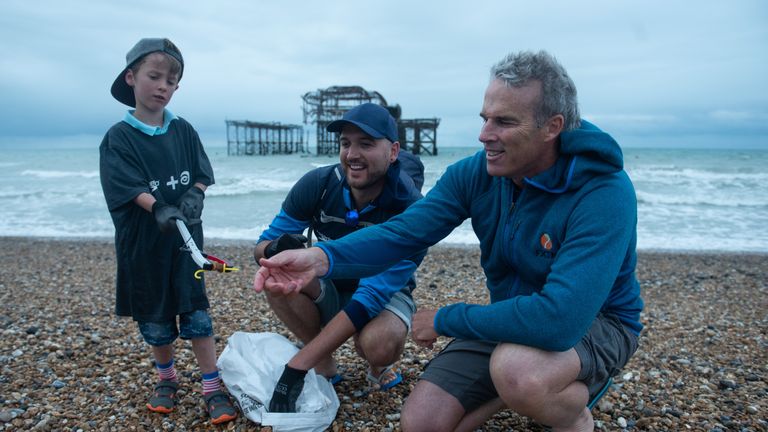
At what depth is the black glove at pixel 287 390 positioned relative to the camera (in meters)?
2.79

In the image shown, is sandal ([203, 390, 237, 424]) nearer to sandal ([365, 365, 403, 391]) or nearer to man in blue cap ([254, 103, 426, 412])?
man in blue cap ([254, 103, 426, 412])

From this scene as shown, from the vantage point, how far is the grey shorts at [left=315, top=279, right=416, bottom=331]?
3232mm

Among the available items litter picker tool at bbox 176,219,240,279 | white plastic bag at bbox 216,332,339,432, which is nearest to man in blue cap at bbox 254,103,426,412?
white plastic bag at bbox 216,332,339,432

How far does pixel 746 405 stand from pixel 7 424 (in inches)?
167

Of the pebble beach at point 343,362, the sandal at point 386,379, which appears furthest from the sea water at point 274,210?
the sandal at point 386,379

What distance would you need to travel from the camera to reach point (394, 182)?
10.7 feet

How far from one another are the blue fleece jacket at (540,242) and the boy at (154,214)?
1.01 meters

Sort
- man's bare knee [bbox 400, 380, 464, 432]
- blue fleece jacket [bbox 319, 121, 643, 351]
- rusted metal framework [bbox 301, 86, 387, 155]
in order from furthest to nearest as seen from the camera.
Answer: rusted metal framework [bbox 301, 86, 387, 155] → man's bare knee [bbox 400, 380, 464, 432] → blue fleece jacket [bbox 319, 121, 643, 351]

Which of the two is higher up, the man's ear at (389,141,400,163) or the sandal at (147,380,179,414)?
the man's ear at (389,141,400,163)

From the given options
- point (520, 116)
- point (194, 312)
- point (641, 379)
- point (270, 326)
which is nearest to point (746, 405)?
point (641, 379)

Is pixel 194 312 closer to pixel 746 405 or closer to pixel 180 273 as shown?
pixel 180 273

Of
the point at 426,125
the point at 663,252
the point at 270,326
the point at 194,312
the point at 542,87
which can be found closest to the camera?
the point at 542,87

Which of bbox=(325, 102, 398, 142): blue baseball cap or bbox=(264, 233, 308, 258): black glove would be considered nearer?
bbox=(264, 233, 308, 258): black glove

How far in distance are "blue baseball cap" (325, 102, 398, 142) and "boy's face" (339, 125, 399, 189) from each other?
45 millimetres
